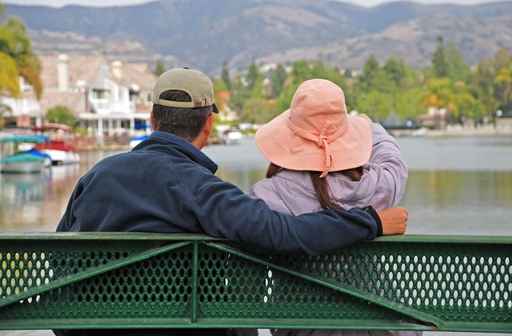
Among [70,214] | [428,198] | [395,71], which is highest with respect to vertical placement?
[70,214]

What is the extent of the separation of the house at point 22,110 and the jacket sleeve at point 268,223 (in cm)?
5954

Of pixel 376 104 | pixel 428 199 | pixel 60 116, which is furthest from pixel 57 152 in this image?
pixel 376 104

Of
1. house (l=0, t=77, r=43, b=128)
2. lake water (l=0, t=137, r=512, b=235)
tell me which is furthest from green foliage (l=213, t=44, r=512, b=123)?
lake water (l=0, t=137, r=512, b=235)

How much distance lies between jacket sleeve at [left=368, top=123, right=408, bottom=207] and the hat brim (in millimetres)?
102

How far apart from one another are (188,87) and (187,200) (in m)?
0.42

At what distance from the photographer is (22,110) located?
71625 millimetres

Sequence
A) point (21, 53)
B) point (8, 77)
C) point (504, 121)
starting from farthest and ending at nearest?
point (504, 121) → point (21, 53) → point (8, 77)

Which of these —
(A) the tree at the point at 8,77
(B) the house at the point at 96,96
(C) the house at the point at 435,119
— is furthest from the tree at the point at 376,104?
(A) the tree at the point at 8,77

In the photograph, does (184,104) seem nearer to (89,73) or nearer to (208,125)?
(208,125)

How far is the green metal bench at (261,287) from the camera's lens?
3.58m

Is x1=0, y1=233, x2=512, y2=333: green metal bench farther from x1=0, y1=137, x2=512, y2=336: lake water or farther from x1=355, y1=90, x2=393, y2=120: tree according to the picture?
x1=355, y1=90, x2=393, y2=120: tree

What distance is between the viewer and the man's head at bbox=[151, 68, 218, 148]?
11.8 feet

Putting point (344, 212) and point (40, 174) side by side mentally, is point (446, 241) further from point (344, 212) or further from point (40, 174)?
point (40, 174)

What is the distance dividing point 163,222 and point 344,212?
24.8 inches
